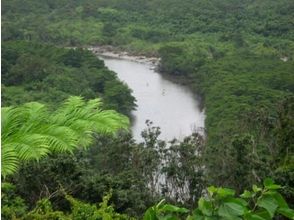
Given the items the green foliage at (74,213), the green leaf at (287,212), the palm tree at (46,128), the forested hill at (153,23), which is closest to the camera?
the green leaf at (287,212)

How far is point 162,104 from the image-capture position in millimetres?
38781

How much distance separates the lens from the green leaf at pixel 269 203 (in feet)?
6.95

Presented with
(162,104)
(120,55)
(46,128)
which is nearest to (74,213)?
(46,128)

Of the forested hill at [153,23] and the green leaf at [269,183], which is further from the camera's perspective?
the forested hill at [153,23]

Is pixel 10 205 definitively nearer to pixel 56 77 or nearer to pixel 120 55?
pixel 56 77

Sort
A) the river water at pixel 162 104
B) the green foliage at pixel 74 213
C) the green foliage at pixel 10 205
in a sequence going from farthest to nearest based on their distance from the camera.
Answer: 1. the river water at pixel 162 104
2. the green foliage at pixel 10 205
3. the green foliage at pixel 74 213

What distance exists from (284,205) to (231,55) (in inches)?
1828

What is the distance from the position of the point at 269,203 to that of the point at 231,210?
14 centimetres

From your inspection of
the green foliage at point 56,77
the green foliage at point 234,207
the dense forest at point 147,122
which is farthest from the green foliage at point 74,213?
the green foliage at point 56,77

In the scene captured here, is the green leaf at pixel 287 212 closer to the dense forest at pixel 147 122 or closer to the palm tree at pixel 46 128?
the dense forest at pixel 147 122

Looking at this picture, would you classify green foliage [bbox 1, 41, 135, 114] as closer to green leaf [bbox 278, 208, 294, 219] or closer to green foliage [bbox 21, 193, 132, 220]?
green foliage [bbox 21, 193, 132, 220]

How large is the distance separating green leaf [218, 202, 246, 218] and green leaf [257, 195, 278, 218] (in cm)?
8

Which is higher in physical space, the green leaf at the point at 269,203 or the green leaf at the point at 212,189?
the green leaf at the point at 212,189

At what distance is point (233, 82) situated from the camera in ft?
117
